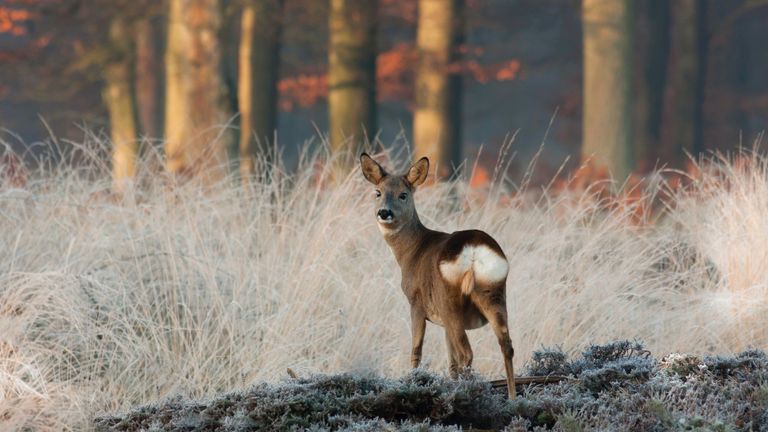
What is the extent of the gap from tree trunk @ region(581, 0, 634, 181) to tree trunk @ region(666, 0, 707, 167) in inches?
251

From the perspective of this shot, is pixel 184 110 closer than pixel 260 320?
No

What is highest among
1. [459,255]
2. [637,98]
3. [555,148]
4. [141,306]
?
[459,255]

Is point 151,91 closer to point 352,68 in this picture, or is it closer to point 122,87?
point 122,87

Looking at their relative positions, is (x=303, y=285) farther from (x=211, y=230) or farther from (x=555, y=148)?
(x=555, y=148)

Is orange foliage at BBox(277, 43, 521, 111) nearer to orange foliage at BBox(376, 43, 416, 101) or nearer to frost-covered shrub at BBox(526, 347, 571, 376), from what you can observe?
orange foliage at BBox(376, 43, 416, 101)

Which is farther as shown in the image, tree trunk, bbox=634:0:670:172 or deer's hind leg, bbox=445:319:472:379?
tree trunk, bbox=634:0:670:172

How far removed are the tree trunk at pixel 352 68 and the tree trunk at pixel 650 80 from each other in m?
6.66

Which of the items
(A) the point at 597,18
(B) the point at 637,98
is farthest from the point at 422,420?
(B) the point at 637,98

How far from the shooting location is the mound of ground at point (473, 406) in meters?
4.32

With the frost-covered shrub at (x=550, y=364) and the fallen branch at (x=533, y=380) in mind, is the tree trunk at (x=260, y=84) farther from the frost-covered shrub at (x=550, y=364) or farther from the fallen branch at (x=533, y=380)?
the fallen branch at (x=533, y=380)

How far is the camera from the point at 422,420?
452 cm

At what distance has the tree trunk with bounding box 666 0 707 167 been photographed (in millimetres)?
21047

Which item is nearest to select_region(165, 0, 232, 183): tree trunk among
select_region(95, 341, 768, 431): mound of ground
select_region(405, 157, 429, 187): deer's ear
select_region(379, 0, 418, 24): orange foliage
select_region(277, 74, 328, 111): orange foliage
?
select_region(95, 341, 768, 431): mound of ground

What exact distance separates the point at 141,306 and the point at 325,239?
1263mm
